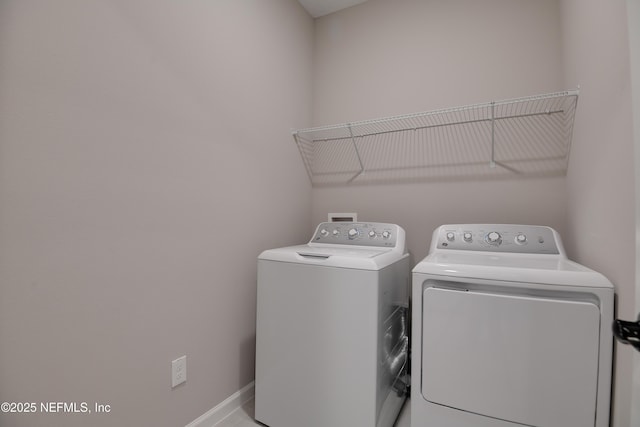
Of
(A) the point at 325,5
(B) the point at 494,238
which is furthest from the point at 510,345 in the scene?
(A) the point at 325,5

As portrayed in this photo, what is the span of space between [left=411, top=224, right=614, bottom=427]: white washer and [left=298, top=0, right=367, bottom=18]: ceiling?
6.71 ft

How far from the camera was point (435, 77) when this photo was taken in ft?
6.15

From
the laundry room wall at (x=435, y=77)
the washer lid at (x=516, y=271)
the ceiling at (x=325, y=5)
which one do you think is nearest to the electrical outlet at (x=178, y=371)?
the washer lid at (x=516, y=271)

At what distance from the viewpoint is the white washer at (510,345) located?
35.3 inches

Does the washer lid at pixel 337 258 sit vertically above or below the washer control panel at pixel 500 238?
below

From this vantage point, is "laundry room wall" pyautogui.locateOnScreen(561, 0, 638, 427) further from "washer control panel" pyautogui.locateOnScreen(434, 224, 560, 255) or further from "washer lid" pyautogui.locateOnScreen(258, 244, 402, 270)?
"washer lid" pyautogui.locateOnScreen(258, 244, 402, 270)

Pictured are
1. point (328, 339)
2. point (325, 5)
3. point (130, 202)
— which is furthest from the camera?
point (325, 5)

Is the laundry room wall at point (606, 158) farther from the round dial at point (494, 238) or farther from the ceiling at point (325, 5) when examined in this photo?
the ceiling at point (325, 5)

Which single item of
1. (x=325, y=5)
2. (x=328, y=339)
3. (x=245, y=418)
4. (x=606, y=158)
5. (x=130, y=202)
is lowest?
(x=245, y=418)

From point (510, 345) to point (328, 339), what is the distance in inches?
26.8

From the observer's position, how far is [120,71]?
1054 millimetres

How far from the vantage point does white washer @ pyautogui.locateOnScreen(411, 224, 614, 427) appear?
2.94 feet

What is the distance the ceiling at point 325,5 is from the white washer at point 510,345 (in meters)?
2.05

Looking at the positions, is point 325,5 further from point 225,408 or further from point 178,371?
point 225,408
